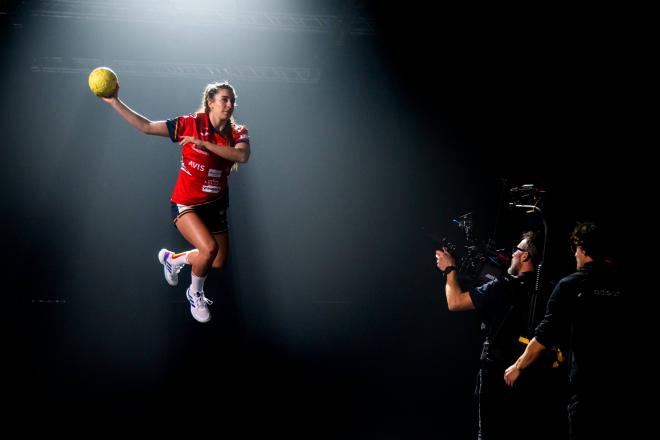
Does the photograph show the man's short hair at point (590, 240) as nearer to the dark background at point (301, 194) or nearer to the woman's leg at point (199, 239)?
the dark background at point (301, 194)

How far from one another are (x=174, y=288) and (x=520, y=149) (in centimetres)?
453

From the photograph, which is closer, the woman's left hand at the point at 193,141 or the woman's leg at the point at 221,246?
the woman's left hand at the point at 193,141

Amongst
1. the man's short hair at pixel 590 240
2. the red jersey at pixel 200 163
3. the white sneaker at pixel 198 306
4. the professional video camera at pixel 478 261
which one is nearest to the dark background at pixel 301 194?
the white sneaker at pixel 198 306

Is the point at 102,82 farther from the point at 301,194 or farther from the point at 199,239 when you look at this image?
the point at 301,194

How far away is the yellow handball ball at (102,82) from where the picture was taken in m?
2.61

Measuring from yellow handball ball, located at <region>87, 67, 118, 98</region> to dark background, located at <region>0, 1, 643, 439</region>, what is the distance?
7.19ft

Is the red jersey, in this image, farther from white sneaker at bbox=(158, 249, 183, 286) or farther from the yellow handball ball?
white sneaker at bbox=(158, 249, 183, 286)

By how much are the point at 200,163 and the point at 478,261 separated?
2065 mm

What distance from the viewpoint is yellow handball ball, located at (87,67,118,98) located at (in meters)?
2.61

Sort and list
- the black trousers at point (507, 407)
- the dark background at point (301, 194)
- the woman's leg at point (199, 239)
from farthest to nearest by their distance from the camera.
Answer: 1. the dark background at point (301, 194)
2. the woman's leg at point (199, 239)
3. the black trousers at point (507, 407)

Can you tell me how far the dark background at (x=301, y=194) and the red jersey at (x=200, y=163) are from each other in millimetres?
1564

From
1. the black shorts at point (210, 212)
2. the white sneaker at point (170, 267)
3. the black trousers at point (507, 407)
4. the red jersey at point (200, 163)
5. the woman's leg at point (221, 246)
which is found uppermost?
the red jersey at point (200, 163)

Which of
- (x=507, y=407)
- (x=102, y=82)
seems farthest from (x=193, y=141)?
(x=507, y=407)

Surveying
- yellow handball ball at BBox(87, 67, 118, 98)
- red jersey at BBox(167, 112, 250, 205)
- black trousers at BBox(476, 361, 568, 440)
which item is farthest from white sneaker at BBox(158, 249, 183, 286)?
black trousers at BBox(476, 361, 568, 440)
